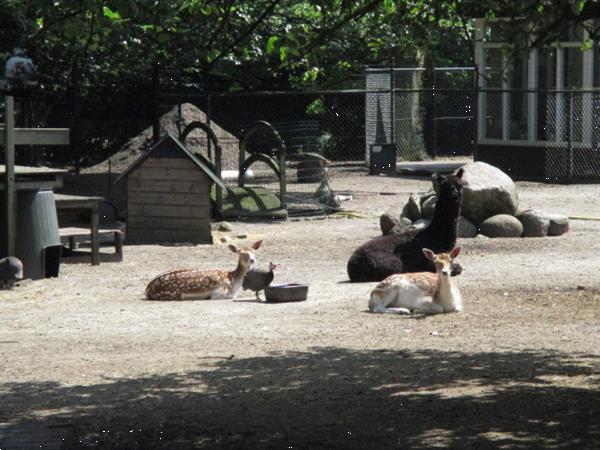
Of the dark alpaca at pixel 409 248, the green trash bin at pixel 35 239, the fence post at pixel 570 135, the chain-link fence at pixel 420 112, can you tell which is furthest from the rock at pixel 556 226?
the chain-link fence at pixel 420 112

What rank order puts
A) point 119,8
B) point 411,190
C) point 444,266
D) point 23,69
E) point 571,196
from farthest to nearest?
1. point 411,190
2. point 571,196
3. point 23,69
4. point 444,266
5. point 119,8

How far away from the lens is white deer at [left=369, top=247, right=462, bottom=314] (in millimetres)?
11961

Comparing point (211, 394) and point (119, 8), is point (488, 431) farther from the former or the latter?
point (119, 8)

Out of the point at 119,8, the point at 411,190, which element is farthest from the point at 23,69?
the point at 119,8

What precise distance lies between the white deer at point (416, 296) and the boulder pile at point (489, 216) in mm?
5654

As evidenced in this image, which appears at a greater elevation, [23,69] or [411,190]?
[23,69]

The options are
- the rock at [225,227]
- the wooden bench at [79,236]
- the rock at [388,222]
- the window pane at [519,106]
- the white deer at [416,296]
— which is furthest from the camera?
the window pane at [519,106]

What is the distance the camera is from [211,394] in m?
8.17

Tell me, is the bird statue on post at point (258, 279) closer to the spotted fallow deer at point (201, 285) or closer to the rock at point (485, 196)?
the spotted fallow deer at point (201, 285)

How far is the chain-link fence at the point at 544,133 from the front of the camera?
27266 millimetres

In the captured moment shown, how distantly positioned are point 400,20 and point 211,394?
2.81 metres

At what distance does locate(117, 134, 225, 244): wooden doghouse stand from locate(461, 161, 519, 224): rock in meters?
3.31

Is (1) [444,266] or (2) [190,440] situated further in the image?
(1) [444,266]

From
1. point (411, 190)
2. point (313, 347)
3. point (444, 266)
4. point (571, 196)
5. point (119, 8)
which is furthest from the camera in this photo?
point (411, 190)
